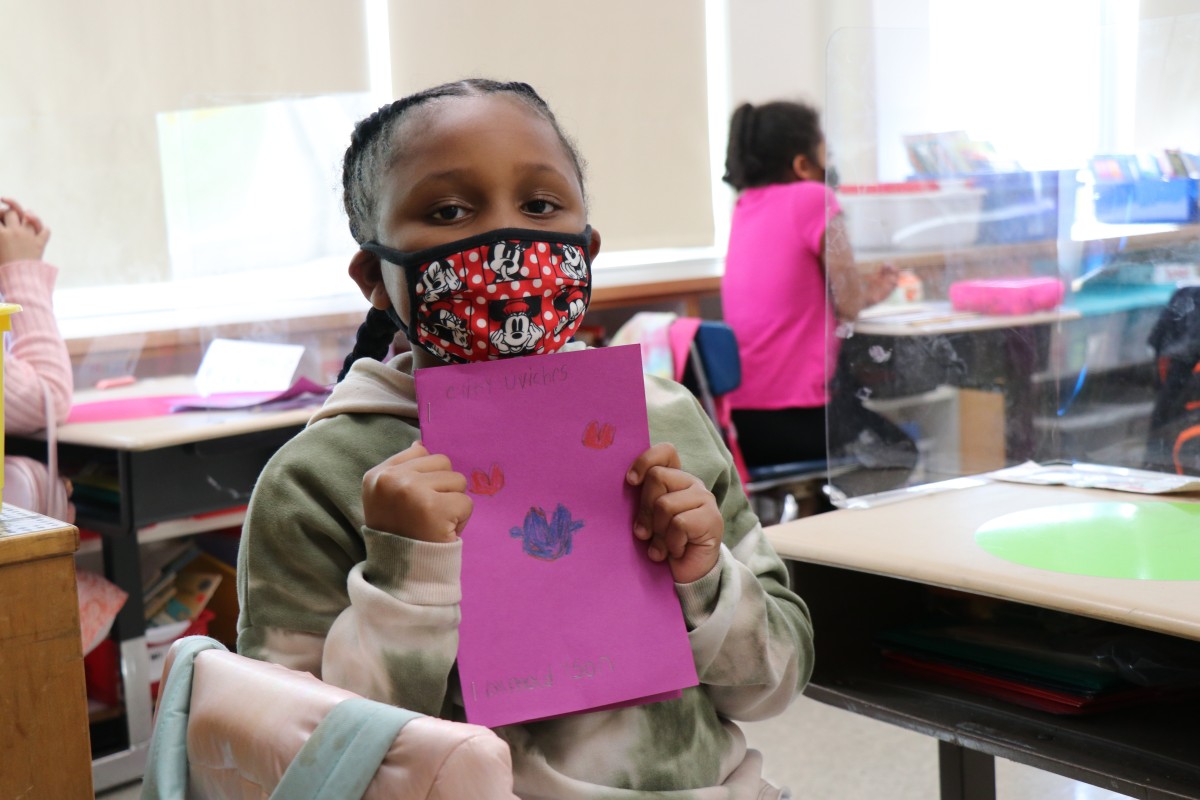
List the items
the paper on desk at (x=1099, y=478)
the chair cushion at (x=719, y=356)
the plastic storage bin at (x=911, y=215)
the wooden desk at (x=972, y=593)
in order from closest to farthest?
the wooden desk at (x=972, y=593) → the paper on desk at (x=1099, y=478) → the plastic storage bin at (x=911, y=215) → the chair cushion at (x=719, y=356)

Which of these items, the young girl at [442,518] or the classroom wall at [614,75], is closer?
the young girl at [442,518]

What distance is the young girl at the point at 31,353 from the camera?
2.39 m

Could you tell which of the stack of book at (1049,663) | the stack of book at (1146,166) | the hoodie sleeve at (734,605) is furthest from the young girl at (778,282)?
the hoodie sleeve at (734,605)

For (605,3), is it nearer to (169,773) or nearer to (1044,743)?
(1044,743)

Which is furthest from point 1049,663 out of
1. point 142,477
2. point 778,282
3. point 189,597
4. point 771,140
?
point 771,140

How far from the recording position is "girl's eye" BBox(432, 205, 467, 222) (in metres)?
0.92

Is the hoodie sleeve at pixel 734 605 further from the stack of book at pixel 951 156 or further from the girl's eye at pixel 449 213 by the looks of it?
the stack of book at pixel 951 156

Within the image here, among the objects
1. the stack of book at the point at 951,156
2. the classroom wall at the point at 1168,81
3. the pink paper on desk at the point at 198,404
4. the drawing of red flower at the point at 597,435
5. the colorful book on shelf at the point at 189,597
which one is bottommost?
the colorful book on shelf at the point at 189,597

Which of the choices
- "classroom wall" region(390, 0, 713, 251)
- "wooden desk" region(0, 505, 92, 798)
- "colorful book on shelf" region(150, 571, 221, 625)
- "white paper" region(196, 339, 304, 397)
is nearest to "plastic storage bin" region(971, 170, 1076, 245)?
"wooden desk" region(0, 505, 92, 798)

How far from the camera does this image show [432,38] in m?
4.05

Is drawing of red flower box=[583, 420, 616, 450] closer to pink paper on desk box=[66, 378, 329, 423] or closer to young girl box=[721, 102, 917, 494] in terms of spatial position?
pink paper on desk box=[66, 378, 329, 423]

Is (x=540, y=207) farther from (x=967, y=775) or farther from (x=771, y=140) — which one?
(x=771, y=140)

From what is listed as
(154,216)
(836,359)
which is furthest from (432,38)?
(836,359)

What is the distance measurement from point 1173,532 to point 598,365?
2.32 feet
